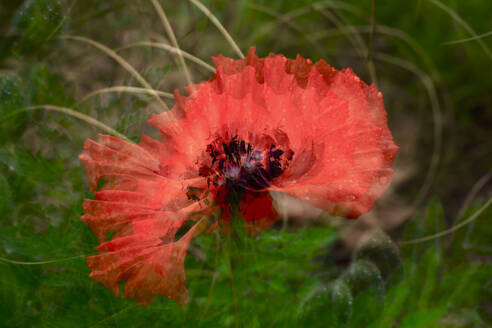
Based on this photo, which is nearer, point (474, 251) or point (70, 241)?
point (70, 241)

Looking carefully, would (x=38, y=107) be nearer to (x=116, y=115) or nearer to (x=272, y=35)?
(x=116, y=115)

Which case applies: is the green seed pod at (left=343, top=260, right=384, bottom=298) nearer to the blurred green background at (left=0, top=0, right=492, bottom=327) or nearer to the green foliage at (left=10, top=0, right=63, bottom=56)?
the blurred green background at (left=0, top=0, right=492, bottom=327)

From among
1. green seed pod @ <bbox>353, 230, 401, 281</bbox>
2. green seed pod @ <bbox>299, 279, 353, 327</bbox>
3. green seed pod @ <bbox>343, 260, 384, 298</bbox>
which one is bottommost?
green seed pod @ <bbox>299, 279, 353, 327</bbox>

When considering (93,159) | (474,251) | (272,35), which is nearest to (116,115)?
(93,159)

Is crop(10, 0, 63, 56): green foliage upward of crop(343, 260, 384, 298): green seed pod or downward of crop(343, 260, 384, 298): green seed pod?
upward

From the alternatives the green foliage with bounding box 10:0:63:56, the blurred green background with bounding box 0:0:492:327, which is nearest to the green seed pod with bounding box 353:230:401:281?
the blurred green background with bounding box 0:0:492:327

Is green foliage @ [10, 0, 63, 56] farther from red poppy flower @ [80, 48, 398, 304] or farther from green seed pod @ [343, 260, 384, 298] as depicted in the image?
green seed pod @ [343, 260, 384, 298]

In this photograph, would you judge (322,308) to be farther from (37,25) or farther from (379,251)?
(37,25)

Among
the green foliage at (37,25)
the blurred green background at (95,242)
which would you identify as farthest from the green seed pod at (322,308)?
the green foliage at (37,25)

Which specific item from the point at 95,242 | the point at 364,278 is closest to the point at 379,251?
the point at 364,278
